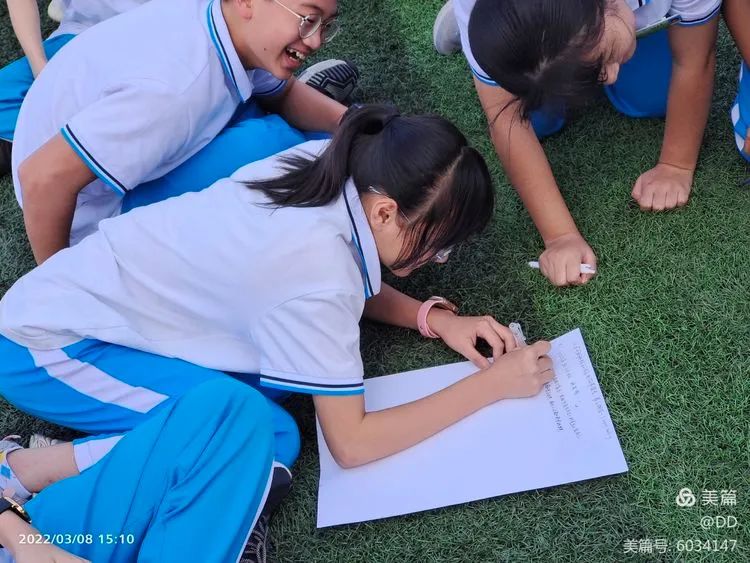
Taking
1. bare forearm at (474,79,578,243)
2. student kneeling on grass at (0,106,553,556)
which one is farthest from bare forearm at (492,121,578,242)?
student kneeling on grass at (0,106,553,556)

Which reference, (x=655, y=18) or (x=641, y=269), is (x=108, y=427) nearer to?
(x=641, y=269)

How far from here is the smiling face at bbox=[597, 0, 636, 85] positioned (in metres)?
1.26

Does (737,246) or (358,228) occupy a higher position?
(358,228)

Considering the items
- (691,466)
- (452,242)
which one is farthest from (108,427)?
(691,466)

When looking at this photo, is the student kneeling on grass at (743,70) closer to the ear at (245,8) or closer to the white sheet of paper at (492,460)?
the white sheet of paper at (492,460)

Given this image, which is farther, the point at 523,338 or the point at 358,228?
the point at 523,338

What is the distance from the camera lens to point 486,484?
1.31 meters

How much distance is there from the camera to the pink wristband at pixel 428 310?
151cm

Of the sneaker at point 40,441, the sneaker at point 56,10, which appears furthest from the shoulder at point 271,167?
the sneaker at point 56,10

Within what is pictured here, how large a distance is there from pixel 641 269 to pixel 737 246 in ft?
0.62

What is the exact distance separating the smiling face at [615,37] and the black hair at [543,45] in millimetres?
14

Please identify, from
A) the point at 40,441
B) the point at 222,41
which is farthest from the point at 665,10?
the point at 40,441

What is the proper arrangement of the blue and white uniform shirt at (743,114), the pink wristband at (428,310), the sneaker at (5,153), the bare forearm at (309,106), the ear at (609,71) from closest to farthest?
1. the ear at (609,71)
2. the pink wristband at (428,310)
3. the blue and white uniform shirt at (743,114)
4. the bare forearm at (309,106)
5. the sneaker at (5,153)

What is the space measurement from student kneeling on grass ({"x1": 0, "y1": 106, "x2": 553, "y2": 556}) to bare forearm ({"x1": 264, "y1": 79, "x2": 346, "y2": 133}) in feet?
1.56
